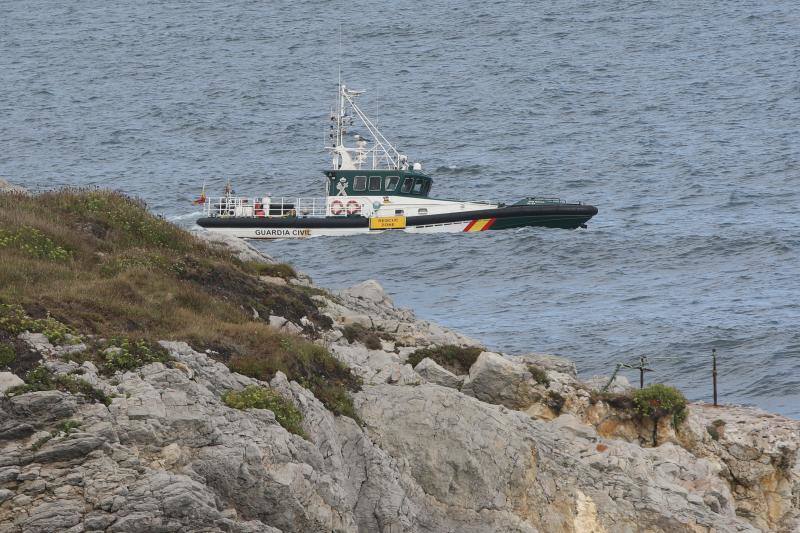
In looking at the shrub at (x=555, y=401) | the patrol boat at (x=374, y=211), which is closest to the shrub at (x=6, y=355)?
the shrub at (x=555, y=401)

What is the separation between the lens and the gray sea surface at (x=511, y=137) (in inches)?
1674

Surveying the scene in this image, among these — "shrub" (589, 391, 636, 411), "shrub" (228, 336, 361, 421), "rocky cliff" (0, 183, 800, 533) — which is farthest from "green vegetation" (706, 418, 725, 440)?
"shrub" (228, 336, 361, 421)

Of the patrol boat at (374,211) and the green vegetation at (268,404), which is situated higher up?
the green vegetation at (268,404)

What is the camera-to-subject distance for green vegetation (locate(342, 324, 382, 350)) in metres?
23.2

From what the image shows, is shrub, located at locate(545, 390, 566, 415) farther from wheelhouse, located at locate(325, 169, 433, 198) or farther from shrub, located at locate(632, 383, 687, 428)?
wheelhouse, located at locate(325, 169, 433, 198)

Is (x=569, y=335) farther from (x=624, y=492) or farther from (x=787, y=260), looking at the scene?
(x=624, y=492)

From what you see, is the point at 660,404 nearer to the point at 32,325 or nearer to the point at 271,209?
the point at 32,325

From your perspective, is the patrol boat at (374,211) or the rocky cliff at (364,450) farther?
the patrol boat at (374,211)

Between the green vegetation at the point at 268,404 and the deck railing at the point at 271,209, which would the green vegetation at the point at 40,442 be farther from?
the deck railing at the point at 271,209

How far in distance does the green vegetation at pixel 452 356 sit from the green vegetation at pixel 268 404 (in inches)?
252

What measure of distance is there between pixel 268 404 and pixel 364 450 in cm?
170

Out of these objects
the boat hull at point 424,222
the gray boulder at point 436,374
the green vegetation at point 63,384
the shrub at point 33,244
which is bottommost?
the boat hull at point 424,222

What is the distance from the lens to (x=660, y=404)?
898 inches

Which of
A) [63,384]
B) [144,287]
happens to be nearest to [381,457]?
[63,384]
